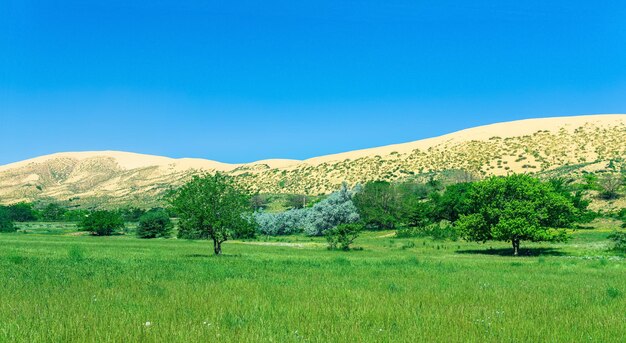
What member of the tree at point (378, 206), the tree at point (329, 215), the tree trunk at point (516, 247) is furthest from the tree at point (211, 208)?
the tree at point (378, 206)

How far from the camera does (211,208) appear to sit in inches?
1681

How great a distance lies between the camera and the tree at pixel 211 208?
4234 centimetres

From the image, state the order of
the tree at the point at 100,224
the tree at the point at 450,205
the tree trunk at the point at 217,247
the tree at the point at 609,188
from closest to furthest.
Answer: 1. the tree trunk at the point at 217,247
2. the tree at the point at 450,205
3. the tree at the point at 609,188
4. the tree at the point at 100,224


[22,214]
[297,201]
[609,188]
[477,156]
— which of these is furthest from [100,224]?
[477,156]

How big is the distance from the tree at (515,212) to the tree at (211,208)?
841 inches

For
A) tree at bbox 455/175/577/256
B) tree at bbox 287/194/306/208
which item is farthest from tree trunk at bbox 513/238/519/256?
tree at bbox 287/194/306/208

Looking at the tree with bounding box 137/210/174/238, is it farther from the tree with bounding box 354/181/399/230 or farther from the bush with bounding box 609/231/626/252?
the bush with bounding box 609/231/626/252

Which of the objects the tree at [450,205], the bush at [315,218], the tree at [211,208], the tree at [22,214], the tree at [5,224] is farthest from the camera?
the tree at [22,214]

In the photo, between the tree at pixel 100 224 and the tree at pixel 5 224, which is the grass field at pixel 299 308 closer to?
the tree at pixel 100 224

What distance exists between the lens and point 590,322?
1155 cm

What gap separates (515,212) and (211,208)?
2724 cm

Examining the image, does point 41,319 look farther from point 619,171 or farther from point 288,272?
point 619,171

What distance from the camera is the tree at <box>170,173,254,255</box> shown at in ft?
139

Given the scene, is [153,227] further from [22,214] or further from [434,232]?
[22,214]
